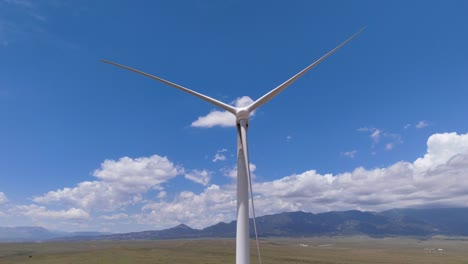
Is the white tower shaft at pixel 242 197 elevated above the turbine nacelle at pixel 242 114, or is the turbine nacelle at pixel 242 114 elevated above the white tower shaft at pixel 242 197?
the turbine nacelle at pixel 242 114

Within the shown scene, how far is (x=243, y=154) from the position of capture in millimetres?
40875

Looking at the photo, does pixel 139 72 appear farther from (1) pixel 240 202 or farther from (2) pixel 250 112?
(1) pixel 240 202

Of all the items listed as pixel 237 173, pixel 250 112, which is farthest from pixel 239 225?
pixel 250 112

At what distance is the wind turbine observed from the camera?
37438 mm

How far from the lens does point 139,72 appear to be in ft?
151

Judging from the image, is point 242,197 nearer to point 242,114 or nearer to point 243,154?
point 243,154

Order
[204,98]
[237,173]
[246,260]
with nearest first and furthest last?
[246,260], [237,173], [204,98]

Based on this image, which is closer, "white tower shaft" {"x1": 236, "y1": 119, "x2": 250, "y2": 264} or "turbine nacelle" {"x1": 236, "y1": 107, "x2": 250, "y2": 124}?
"white tower shaft" {"x1": 236, "y1": 119, "x2": 250, "y2": 264}

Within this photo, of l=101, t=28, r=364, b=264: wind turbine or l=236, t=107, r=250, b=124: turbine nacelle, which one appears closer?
l=101, t=28, r=364, b=264: wind turbine

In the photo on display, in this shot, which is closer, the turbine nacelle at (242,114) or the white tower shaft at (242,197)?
the white tower shaft at (242,197)

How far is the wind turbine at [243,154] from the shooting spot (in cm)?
3744

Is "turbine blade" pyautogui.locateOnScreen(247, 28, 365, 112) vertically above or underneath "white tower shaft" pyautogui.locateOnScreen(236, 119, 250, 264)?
above

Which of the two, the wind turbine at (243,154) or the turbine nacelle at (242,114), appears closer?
the wind turbine at (243,154)

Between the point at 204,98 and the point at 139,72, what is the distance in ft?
28.2
